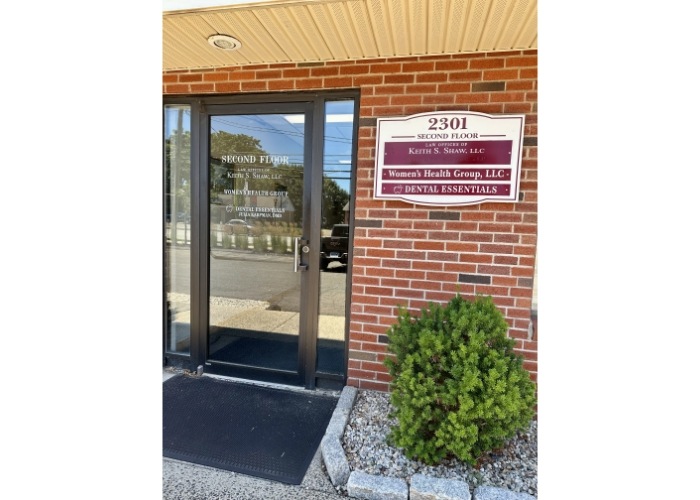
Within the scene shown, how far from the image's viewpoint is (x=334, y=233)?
2.99 m

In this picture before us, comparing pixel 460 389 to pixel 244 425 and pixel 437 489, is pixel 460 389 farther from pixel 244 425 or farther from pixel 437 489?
pixel 244 425

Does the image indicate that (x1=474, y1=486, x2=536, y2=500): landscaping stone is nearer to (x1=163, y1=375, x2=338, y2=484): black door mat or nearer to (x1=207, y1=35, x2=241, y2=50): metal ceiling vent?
(x1=163, y1=375, x2=338, y2=484): black door mat

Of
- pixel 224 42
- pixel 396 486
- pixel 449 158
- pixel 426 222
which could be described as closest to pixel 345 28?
pixel 224 42

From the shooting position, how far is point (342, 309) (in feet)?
9.96

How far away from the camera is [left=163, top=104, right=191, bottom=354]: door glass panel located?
10.7 feet

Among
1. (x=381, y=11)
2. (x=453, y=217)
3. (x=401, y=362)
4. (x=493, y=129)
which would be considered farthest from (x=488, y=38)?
(x=401, y=362)

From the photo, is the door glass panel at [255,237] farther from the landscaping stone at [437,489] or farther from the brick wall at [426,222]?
the landscaping stone at [437,489]

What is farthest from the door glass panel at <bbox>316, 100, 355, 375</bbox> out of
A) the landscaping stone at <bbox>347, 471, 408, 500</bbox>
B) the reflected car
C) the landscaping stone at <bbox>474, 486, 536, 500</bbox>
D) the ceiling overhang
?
the landscaping stone at <bbox>474, 486, 536, 500</bbox>

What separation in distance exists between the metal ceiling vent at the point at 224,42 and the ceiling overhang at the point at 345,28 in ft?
0.11

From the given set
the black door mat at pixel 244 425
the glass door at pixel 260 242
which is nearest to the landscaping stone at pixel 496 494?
the black door mat at pixel 244 425

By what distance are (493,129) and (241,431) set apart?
2793 mm

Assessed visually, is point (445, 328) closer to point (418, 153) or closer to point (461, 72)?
point (418, 153)

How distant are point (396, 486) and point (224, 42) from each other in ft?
9.90

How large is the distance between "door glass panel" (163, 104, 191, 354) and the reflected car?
40cm
